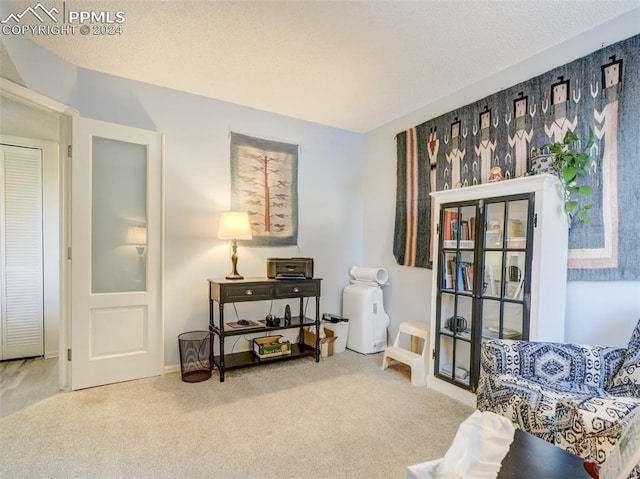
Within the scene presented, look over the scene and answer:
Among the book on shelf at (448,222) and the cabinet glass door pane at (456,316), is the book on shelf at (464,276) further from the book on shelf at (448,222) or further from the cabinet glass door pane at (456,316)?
the book on shelf at (448,222)

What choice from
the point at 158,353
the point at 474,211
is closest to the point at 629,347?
the point at 474,211

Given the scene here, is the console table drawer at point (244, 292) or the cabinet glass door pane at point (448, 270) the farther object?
the console table drawer at point (244, 292)

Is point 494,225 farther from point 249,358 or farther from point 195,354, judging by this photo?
point 195,354

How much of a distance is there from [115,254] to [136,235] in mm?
226

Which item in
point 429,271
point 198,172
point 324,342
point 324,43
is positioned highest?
point 324,43

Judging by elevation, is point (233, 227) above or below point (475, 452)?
above

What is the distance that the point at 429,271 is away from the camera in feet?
10.9

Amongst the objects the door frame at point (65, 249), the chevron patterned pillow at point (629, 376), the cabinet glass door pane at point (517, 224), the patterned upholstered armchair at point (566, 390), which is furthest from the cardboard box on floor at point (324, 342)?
the chevron patterned pillow at point (629, 376)

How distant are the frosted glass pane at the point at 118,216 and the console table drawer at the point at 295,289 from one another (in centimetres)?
118

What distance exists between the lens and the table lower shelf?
118 inches

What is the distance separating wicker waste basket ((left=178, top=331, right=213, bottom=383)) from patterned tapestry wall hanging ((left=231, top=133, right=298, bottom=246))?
1.03 m

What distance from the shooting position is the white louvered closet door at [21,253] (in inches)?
129

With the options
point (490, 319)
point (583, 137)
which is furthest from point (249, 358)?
point (583, 137)

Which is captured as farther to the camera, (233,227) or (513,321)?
(233,227)
